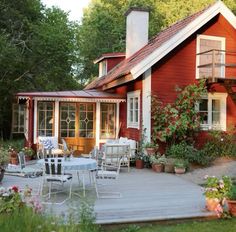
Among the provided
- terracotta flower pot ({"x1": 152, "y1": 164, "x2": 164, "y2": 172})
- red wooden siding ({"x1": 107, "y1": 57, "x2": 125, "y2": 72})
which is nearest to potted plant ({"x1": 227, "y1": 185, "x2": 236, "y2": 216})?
terracotta flower pot ({"x1": 152, "y1": 164, "x2": 164, "y2": 172})

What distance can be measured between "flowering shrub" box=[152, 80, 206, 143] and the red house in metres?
0.28

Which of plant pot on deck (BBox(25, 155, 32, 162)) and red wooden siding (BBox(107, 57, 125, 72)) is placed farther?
red wooden siding (BBox(107, 57, 125, 72))

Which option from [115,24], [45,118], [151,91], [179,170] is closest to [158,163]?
[179,170]

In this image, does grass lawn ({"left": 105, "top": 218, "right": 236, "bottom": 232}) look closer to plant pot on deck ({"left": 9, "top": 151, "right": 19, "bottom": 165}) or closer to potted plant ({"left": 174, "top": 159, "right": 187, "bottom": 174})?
potted plant ({"left": 174, "top": 159, "right": 187, "bottom": 174})

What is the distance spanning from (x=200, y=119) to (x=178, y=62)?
219cm

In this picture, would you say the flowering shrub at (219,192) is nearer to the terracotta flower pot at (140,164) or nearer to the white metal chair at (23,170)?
the white metal chair at (23,170)

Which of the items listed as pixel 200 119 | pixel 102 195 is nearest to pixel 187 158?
pixel 200 119

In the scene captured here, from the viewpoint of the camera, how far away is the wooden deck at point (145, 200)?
647 centimetres

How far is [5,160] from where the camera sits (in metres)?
9.27

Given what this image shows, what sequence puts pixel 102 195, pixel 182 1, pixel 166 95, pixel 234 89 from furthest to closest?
pixel 182 1 < pixel 234 89 < pixel 166 95 < pixel 102 195

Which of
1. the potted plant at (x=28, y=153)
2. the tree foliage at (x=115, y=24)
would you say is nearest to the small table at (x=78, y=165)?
the potted plant at (x=28, y=153)

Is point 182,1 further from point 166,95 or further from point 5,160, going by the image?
point 5,160

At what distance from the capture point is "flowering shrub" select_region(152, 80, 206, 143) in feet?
42.0

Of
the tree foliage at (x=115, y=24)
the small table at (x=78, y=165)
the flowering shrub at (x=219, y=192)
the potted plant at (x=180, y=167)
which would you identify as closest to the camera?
the flowering shrub at (x=219, y=192)
